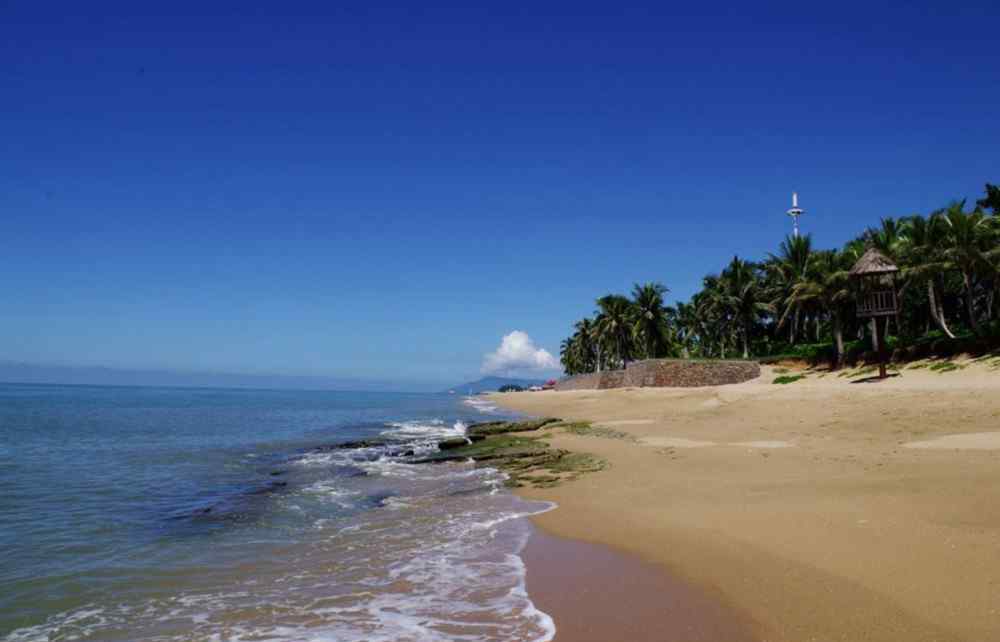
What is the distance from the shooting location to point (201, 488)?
Result: 18062 millimetres

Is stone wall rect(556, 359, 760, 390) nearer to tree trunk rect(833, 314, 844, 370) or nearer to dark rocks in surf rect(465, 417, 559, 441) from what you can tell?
tree trunk rect(833, 314, 844, 370)

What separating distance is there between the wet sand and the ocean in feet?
1.06

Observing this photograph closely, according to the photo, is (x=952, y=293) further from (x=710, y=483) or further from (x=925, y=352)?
(x=710, y=483)

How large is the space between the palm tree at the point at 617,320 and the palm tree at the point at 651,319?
2.97 metres

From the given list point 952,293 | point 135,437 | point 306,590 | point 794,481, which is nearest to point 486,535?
point 306,590

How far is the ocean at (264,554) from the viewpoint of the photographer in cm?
718

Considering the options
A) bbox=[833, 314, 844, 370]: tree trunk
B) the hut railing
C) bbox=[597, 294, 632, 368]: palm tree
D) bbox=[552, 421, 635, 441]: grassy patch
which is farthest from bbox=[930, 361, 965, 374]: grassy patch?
bbox=[597, 294, 632, 368]: palm tree

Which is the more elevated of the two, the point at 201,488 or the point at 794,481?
the point at 794,481

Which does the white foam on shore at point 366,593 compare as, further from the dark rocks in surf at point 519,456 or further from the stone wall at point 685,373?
the stone wall at point 685,373

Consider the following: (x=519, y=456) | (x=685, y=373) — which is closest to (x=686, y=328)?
(x=685, y=373)

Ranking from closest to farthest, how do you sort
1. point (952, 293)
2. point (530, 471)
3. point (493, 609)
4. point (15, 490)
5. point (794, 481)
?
point (493, 609), point (794, 481), point (15, 490), point (530, 471), point (952, 293)

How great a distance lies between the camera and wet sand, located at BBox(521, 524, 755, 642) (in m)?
6.02

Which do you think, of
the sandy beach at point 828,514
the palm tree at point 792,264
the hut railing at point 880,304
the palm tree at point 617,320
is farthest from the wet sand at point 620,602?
the palm tree at point 617,320

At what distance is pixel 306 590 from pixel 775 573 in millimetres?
6174
